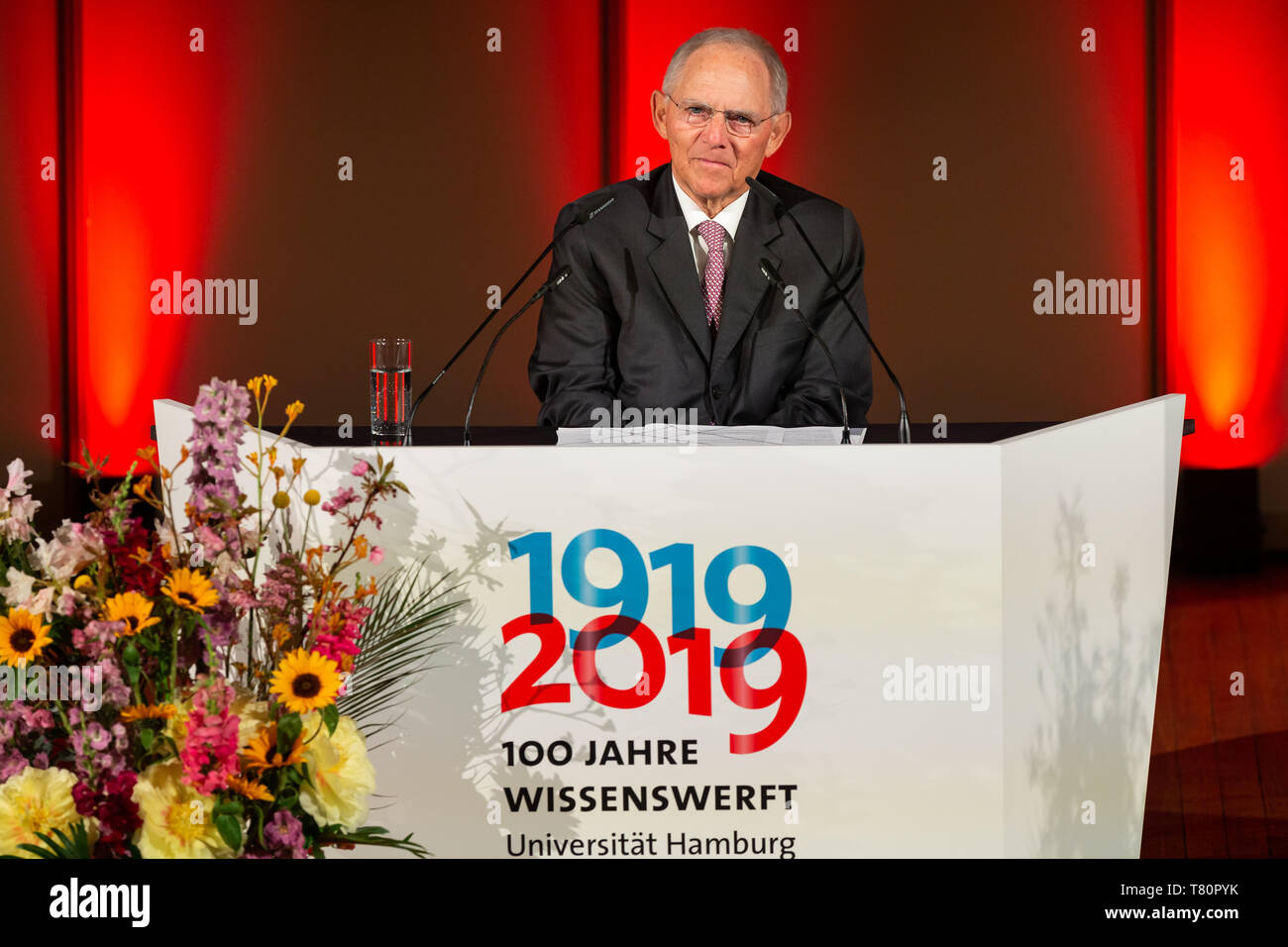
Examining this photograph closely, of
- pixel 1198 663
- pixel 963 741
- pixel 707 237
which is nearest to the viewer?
pixel 963 741

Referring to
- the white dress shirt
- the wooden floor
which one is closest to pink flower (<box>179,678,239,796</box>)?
the white dress shirt

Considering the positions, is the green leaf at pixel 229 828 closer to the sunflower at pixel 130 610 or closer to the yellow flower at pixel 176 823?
the yellow flower at pixel 176 823

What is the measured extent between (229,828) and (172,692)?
14 centimetres

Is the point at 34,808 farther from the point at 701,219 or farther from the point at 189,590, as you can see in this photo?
the point at 701,219

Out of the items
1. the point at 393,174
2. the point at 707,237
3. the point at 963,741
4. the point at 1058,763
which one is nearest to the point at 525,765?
the point at 963,741

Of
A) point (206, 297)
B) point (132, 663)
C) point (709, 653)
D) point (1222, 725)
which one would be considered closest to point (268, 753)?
point (132, 663)

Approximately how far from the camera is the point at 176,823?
0.97 m

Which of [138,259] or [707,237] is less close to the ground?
[138,259]

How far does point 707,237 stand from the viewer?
2.72 m

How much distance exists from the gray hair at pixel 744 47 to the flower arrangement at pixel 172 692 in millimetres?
1778

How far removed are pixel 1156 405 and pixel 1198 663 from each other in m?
2.68

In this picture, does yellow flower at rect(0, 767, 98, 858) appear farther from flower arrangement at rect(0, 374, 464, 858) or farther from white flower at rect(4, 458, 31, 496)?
white flower at rect(4, 458, 31, 496)

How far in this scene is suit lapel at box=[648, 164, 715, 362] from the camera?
2.66 metres
